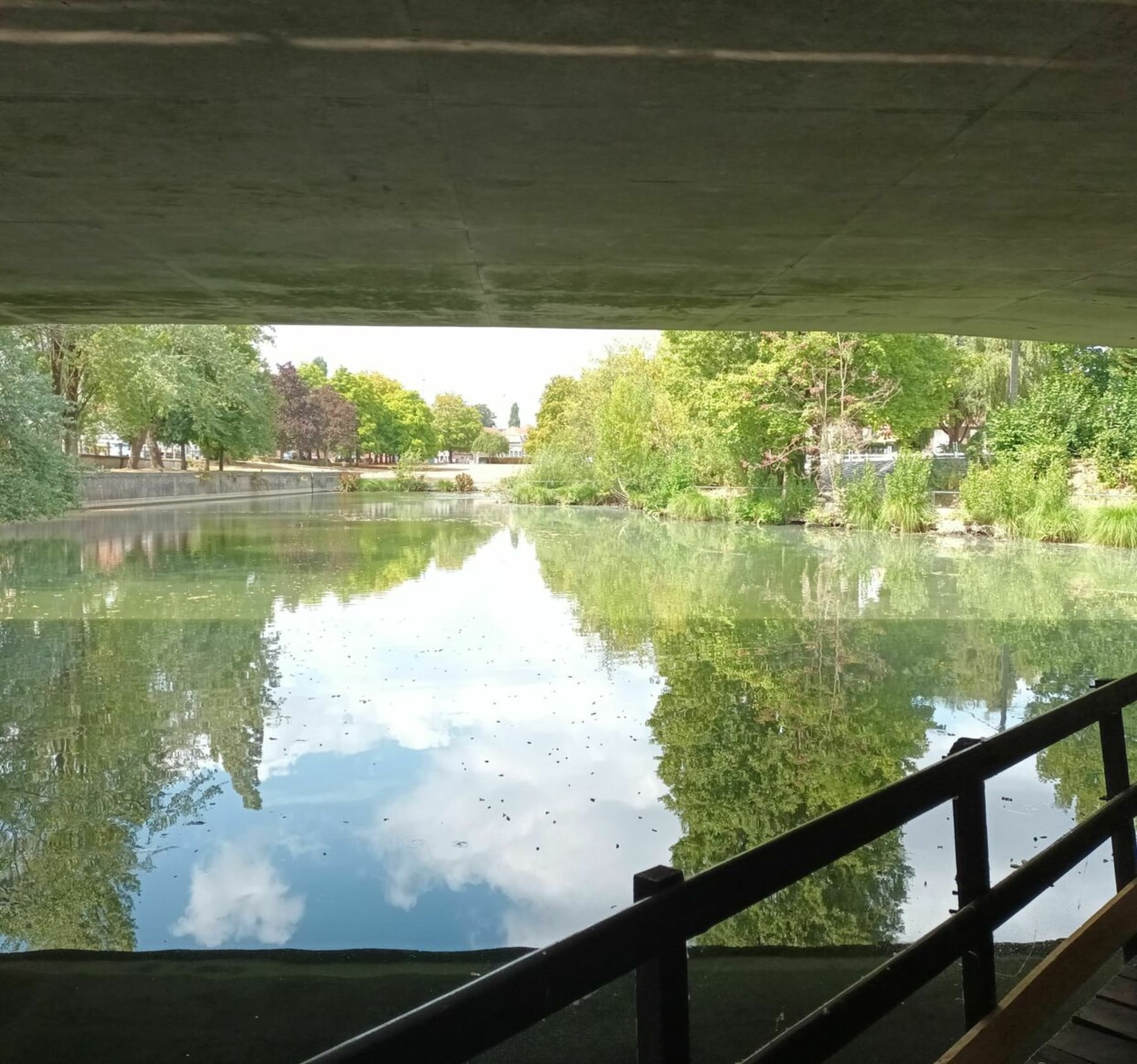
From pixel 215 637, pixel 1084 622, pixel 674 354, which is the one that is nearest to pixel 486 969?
pixel 215 637

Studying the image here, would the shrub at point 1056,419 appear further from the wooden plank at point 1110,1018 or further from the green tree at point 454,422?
the green tree at point 454,422

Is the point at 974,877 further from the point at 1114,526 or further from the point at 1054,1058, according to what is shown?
the point at 1114,526

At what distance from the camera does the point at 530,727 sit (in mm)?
7867

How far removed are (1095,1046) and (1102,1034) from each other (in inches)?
3.0

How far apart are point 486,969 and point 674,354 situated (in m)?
30.2

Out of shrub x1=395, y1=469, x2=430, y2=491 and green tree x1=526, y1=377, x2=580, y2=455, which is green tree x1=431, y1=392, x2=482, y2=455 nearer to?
green tree x1=526, y1=377, x2=580, y2=455

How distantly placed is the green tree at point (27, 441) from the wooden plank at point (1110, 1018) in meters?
20.7

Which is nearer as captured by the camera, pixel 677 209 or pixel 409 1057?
pixel 409 1057

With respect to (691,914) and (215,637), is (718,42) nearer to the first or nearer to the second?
(691,914)

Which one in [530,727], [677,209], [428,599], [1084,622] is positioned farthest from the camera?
[428,599]

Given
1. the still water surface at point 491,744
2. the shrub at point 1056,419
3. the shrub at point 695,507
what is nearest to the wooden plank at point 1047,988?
the still water surface at point 491,744

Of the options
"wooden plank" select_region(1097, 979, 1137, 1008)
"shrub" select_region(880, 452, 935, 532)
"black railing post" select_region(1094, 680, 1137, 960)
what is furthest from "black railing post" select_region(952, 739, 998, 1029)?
"shrub" select_region(880, 452, 935, 532)

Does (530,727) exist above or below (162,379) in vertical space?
below

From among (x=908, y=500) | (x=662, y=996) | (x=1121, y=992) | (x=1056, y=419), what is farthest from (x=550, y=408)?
(x=662, y=996)
